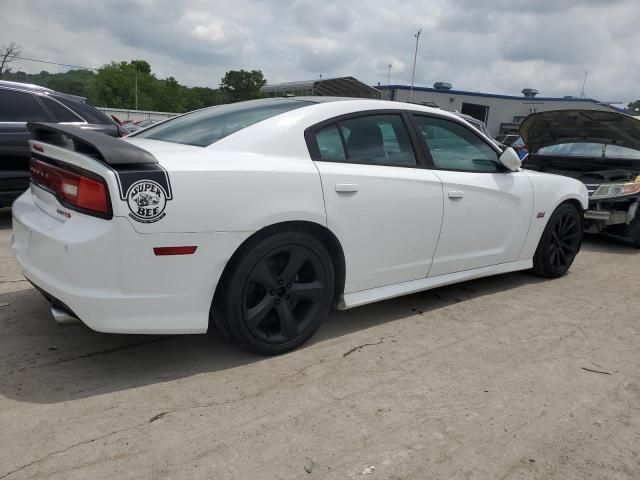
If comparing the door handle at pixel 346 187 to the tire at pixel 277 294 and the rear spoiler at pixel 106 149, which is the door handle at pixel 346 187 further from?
the rear spoiler at pixel 106 149

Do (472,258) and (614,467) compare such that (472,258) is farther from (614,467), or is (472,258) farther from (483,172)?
(614,467)

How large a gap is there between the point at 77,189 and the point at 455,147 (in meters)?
2.58

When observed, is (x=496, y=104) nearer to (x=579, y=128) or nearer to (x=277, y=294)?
(x=579, y=128)

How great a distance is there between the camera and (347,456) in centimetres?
209

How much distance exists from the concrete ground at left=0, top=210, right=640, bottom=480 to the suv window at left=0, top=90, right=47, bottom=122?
2801 mm

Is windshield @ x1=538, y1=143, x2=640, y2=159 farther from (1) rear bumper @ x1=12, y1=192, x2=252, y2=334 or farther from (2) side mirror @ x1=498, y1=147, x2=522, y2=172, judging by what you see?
(1) rear bumper @ x1=12, y1=192, x2=252, y2=334

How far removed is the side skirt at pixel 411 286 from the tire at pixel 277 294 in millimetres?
186

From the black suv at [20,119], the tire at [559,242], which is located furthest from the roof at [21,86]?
the tire at [559,242]

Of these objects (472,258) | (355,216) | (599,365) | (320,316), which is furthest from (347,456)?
(472,258)

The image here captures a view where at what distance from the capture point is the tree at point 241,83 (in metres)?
99.2

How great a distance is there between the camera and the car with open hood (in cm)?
619

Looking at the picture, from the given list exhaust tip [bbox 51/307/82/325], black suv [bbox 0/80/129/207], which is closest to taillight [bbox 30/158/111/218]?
exhaust tip [bbox 51/307/82/325]

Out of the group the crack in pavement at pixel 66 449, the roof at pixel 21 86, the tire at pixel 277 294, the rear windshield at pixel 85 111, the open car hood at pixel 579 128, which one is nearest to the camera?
the crack in pavement at pixel 66 449

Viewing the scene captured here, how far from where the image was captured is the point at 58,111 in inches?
234
